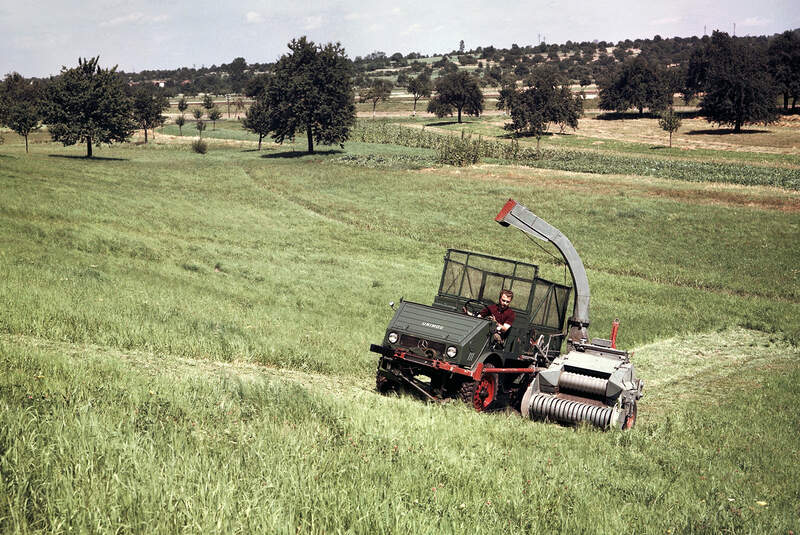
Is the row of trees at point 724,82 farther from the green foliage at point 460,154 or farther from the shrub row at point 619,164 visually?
the green foliage at point 460,154

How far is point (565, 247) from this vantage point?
521 inches

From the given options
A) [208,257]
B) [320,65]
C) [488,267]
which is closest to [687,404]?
[488,267]

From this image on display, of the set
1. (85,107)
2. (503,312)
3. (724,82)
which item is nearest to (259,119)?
(85,107)

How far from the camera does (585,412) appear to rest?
35.6ft

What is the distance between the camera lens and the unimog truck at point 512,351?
36.4ft

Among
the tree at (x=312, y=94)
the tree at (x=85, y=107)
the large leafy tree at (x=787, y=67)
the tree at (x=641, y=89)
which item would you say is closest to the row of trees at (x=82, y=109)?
the tree at (x=85, y=107)

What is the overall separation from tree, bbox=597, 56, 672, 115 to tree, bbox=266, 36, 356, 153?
210ft

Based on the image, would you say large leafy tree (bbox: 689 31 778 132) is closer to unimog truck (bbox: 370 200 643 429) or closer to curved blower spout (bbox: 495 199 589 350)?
curved blower spout (bbox: 495 199 589 350)

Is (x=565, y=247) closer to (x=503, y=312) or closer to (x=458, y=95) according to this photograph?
(x=503, y=312)

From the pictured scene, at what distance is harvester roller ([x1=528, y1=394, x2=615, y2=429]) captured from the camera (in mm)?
10742

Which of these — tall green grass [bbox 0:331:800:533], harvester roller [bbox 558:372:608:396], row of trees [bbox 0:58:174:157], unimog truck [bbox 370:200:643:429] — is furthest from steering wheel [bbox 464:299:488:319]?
row of trees [bbox 0:58:174:157]

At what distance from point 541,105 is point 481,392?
94.4m

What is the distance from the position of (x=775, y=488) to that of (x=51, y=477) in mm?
8222

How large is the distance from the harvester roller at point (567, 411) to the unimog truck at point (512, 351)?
0.05 feet
